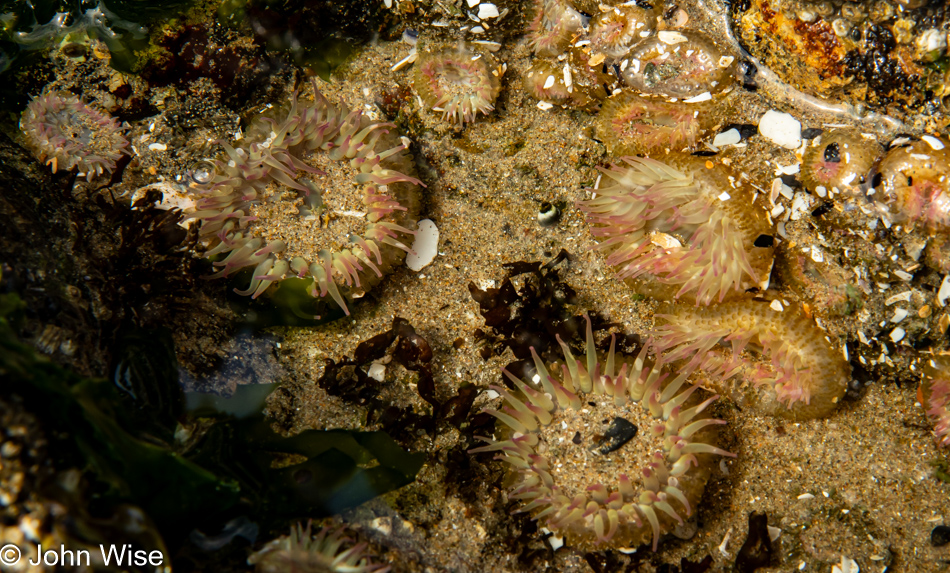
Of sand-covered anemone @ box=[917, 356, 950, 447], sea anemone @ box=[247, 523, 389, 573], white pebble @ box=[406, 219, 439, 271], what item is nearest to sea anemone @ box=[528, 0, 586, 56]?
white pebble @ box=[406, 219, 439, 271]

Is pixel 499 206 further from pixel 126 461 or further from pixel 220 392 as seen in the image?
pixel 126 461

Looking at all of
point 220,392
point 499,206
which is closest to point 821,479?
point 499,206

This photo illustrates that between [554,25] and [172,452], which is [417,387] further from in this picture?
[554,25]

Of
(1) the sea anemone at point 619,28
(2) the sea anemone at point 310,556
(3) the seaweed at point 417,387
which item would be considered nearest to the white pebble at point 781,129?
(1) the sea anemone at point 619,28

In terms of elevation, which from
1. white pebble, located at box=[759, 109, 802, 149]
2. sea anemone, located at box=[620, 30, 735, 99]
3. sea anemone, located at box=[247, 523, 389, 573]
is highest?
sea anemone, located at box=[620, 30, 735, 99]

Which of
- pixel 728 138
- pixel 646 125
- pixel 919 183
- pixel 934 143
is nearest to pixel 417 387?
pixel 646 125

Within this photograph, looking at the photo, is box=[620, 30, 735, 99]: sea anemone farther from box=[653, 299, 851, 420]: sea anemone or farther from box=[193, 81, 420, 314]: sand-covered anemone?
box=[193, 81, 420, 314]: sand-covered anemone
